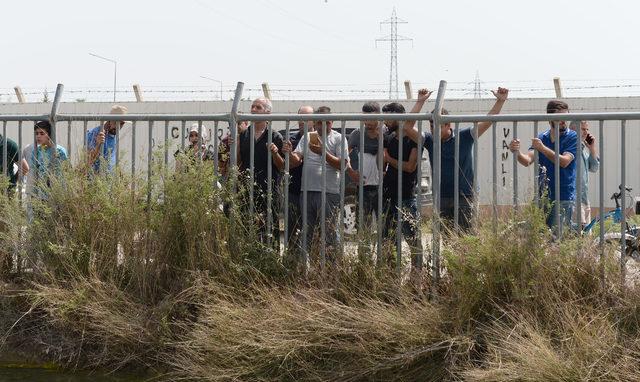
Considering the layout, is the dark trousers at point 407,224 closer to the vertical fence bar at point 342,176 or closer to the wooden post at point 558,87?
the vertical fence bar at point 342,176

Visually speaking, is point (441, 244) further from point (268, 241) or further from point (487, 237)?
point (268, 241)

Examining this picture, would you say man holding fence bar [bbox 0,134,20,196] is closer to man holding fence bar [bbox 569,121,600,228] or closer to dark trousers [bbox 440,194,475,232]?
dark trousers [bbox 440,194,475,232]

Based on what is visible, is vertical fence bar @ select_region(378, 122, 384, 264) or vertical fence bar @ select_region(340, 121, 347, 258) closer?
vertical fence bar @ select_region(378, 122, 384, 264)

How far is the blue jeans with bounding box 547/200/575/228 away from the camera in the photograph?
22.1ft

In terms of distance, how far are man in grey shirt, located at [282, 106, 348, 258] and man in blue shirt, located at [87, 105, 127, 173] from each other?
1.48 m

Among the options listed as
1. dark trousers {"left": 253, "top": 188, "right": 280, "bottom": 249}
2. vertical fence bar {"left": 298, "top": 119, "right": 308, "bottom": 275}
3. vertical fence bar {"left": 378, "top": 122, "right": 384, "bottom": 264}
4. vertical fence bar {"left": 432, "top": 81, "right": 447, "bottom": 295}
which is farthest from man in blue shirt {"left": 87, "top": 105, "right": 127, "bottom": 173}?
vertical fence bar {"left": 432, "top": 81, "right": 447, "bottom": 295}

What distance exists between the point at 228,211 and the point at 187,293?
2.55ft

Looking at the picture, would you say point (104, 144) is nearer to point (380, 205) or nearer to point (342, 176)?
point (342, 176)

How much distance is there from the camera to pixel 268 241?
738 cm

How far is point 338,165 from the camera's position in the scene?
25.5ft

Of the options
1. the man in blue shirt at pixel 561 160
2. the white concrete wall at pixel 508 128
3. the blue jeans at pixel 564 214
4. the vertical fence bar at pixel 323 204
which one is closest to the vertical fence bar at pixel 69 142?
the vertical fence bar at pixel 323 204

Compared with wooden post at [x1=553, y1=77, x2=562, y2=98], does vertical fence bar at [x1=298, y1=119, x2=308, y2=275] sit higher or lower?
lower

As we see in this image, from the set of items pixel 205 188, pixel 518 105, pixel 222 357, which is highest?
pixel 518 105

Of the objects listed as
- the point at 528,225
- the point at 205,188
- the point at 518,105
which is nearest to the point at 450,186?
the point at 528,225
